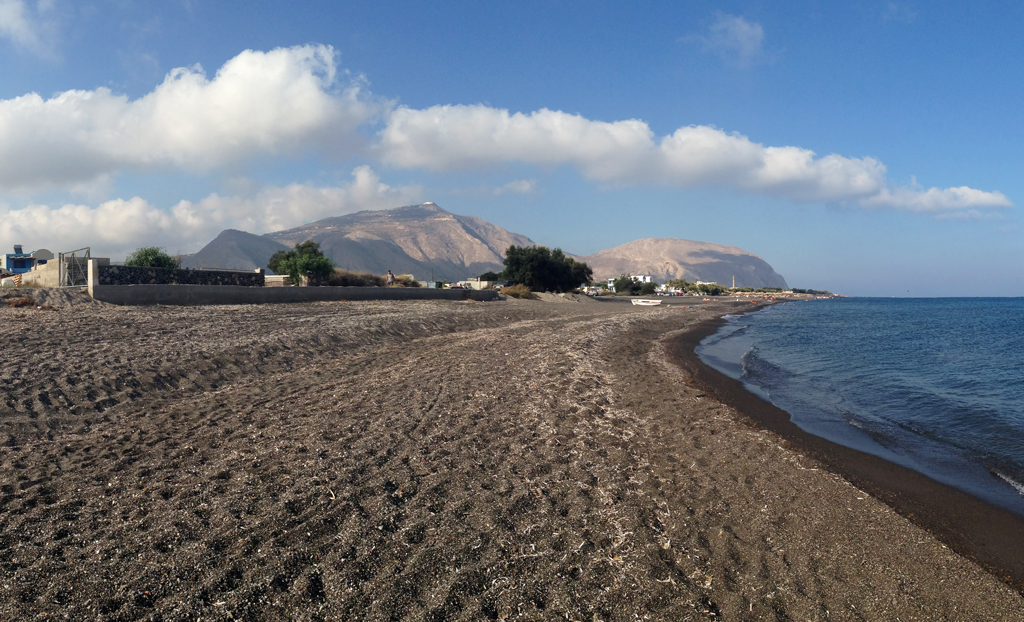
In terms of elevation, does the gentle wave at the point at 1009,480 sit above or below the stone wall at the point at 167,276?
below

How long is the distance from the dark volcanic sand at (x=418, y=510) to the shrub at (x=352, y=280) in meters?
31.8

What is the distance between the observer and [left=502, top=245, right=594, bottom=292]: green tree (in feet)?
233

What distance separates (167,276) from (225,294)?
8.96 metres

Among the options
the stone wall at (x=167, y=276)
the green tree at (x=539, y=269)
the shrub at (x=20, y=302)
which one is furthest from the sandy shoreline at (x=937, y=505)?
the green tree at (x=539, y=269)

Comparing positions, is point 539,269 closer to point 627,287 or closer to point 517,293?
point 517,293

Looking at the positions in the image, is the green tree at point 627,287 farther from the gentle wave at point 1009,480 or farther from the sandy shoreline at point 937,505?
the gentle wave at point 1009,480

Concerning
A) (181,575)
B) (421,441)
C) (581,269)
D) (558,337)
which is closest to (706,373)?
(558,337)

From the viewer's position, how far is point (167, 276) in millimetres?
30562

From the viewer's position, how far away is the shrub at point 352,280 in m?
42.4

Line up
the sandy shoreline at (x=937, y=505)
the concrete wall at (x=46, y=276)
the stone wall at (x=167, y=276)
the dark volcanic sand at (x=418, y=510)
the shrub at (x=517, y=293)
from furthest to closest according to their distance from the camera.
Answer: the shrub at (x=517, y=293) < the concrete wall at (x=46, y=276) < the stone wall at (x=167, y=276) < the sandy shoreline at (x=937, y=505) < the dark volcanic sand at (x=418, y=510)

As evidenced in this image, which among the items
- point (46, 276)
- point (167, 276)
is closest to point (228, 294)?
point (167, 276)

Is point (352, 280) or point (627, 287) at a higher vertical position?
point (627, 287)

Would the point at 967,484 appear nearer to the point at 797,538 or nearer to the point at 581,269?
the point at 797,538

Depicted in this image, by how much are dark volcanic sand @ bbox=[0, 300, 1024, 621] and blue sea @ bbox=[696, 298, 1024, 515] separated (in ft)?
7.42
